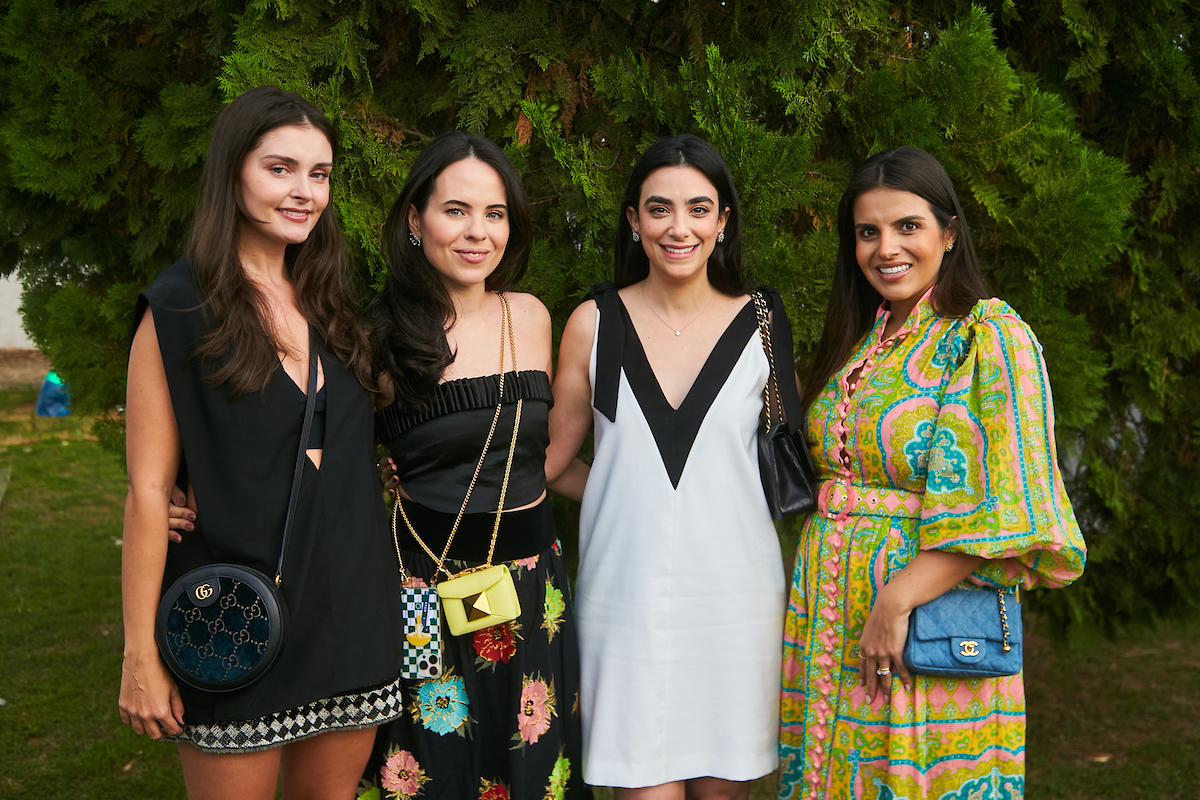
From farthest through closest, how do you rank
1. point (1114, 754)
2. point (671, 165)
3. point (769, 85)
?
1. point (1114, 754)
2. point (769, 85)
3. point (671, 165)

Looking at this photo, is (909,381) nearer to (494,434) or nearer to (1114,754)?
(494,434)

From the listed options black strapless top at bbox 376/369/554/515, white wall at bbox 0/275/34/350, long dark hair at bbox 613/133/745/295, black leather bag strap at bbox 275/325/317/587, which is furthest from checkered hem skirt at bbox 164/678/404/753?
white wall at bbox 0/275/34/350

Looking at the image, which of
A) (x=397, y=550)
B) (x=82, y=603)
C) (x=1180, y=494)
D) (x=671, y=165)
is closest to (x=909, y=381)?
(x=671, y=165)

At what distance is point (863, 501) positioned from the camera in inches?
97.5

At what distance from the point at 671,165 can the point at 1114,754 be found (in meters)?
4.29

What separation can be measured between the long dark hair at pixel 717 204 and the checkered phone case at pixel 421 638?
1.14 meters

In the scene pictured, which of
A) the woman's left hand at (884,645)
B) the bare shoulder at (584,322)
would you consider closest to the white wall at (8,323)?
the bare shoulder at (584,322)

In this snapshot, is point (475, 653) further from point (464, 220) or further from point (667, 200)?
point (667, 200)

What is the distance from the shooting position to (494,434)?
8.30 feet

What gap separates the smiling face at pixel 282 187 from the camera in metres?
2.15

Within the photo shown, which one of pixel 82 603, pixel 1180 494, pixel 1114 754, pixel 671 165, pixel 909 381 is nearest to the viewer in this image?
pixel 909 381

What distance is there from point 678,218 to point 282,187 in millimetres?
1060

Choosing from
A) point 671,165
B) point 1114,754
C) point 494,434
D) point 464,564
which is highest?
point 671,165

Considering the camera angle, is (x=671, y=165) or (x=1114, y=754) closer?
(x=671, y=165)
